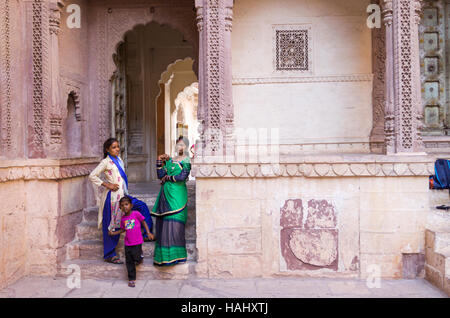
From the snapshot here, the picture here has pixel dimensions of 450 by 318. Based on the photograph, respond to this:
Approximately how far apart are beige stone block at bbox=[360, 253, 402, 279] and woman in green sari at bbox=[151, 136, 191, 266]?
6.74ft

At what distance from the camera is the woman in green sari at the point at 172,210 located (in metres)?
4.52

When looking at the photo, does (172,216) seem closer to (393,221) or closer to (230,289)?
(230,289)

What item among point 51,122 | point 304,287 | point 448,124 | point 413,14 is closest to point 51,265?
point 51,122

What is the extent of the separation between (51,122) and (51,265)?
5.71ft

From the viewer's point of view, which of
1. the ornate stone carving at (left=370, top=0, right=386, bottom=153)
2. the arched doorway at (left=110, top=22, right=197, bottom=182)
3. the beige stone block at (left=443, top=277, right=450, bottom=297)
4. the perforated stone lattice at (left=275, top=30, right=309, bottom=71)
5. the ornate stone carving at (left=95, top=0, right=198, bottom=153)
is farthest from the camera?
the arched doorway at (left=110, top=22, right=197, bottom=182)

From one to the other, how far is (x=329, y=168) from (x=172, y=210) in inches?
72.1

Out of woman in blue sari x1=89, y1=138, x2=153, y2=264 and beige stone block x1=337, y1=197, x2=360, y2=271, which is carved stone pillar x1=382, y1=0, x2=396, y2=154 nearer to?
beige stone block x1=337, y1=197, x2=360, y2=271

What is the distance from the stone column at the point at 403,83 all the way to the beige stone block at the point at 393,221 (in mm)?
710

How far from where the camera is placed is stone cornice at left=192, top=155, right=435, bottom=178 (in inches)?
174

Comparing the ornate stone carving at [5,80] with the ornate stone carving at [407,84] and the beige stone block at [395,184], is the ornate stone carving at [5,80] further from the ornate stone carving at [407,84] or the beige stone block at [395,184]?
the ornate stone carving at [407,84]

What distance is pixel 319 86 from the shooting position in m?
5.94

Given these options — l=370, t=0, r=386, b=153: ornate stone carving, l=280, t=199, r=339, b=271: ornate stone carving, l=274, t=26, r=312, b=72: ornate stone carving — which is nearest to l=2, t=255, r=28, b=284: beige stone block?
l=280, t=199, r=339, b=271: ornate stone carving

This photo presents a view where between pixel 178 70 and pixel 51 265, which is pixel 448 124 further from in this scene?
pixel 178 70

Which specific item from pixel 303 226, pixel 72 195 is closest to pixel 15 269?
pixel 72 195
